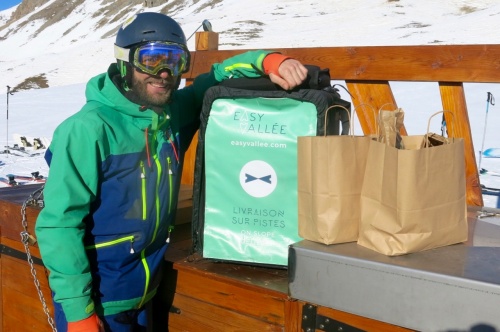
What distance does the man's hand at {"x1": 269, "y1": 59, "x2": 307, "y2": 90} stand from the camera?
2.30 meters

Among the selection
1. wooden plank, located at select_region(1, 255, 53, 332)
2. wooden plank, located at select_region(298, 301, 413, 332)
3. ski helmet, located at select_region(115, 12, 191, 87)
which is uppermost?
ski helmet, located at select_region(115, 12, 191, 87)

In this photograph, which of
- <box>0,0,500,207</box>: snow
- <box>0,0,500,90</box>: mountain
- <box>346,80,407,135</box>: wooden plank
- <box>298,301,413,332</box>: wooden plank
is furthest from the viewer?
<box>0,0,500,90</box>: mountain

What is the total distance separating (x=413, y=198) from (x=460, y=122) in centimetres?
123

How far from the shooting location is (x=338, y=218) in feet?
6.68

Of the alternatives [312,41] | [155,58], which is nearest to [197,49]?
[155,58]

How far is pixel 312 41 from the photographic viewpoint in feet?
101

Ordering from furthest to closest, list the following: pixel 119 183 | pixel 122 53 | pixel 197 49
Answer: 1. pixel 197 49
2. pixel 122 53
3. pixel 119 183

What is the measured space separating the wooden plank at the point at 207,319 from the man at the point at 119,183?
26 centimetres

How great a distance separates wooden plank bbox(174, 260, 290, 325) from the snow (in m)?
4.83

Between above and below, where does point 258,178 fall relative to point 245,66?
below

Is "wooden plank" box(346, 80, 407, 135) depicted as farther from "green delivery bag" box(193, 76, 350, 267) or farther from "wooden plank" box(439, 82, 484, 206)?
"green delivery bag" box(193, 76, 350, 267)

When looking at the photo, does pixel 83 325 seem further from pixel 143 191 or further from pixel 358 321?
pixel 358 321

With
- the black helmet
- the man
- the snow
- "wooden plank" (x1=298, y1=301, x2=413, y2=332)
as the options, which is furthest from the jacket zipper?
the snow

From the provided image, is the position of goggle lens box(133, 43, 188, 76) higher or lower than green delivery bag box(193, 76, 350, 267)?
higher
